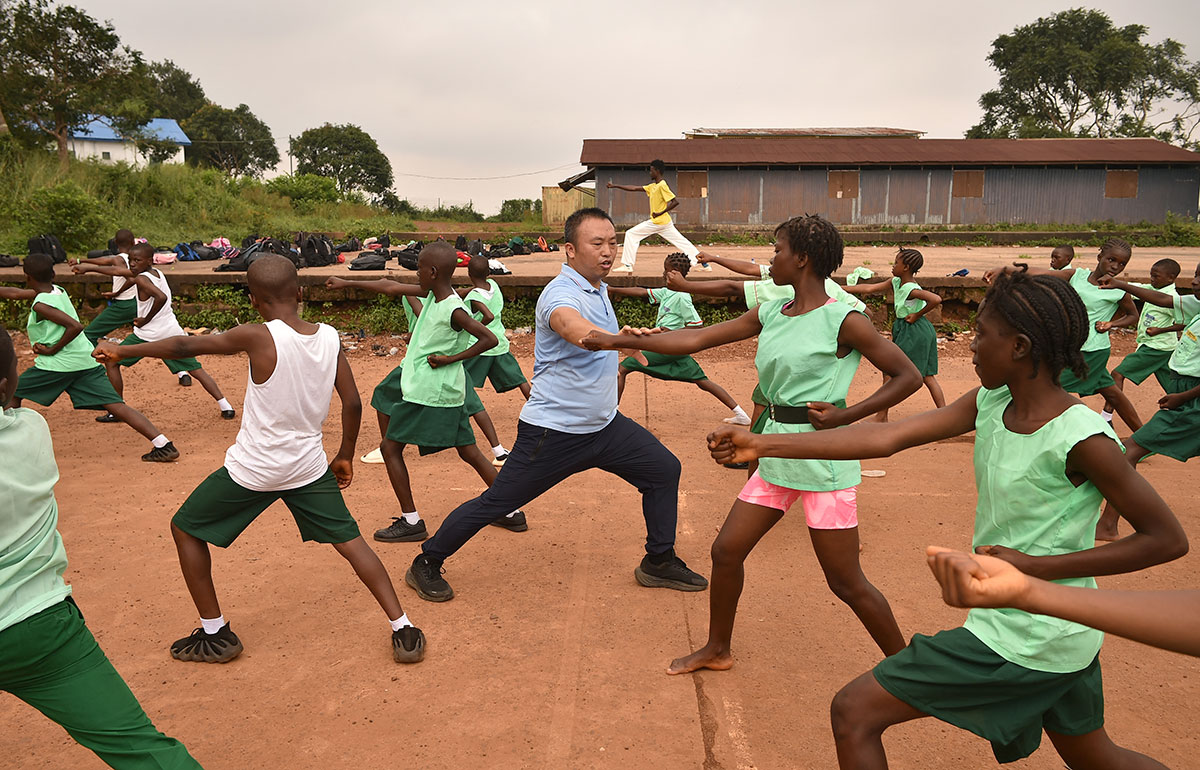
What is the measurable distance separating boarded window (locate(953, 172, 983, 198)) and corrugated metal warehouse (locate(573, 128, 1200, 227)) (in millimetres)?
33

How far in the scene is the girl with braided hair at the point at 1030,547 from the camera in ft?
6.47

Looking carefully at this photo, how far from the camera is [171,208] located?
2256cm

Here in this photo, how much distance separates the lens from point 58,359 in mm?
6332

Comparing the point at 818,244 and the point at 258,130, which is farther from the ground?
the point at 258,130

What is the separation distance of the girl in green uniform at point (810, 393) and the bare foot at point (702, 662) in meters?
0.22

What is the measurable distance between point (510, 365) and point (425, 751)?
446 centimetres

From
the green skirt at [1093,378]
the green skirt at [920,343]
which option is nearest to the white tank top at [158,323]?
the green skirt at [920,343]

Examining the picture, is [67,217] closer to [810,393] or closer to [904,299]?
[904,299]

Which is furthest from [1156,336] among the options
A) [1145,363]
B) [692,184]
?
[692,184]

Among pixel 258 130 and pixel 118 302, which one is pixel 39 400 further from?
pixel 258 130

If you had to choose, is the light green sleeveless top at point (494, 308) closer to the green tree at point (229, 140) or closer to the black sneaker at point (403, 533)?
the black sneaker at point (403, 533)

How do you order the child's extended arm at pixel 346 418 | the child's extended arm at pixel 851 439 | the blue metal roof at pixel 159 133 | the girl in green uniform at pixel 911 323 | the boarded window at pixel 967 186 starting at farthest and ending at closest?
1. the blue metal roof at pixel 159 133
2. the boarded window at pixel 967 186
3. the girl in green uniform at pixel 911 323
4. the child's extended arm at pixel 346 418
5. the child's extended arm at pixel 851 439

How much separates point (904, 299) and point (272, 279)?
568cm

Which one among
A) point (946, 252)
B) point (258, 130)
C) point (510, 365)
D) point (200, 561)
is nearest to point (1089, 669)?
point (200, 561)
